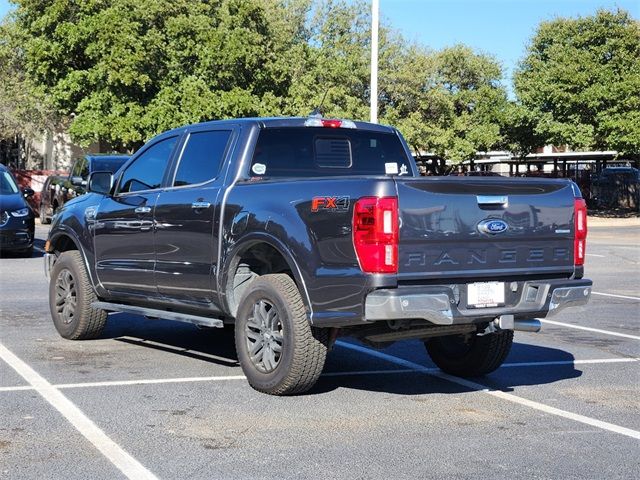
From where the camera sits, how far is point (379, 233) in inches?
254

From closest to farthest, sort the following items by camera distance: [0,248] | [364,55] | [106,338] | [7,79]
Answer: [106,338] → [0,248] → [364,55] → [7,79]

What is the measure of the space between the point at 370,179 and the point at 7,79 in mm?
50259

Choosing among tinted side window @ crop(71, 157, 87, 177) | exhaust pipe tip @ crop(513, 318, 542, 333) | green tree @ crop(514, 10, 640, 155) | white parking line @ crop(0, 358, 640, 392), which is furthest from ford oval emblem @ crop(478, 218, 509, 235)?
green tree @ crop(514, 10, 640, 155)

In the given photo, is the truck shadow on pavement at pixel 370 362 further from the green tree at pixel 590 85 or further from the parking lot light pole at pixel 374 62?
the green tree at pixel 590 85

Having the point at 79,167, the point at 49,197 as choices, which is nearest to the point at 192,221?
the point at 79,167

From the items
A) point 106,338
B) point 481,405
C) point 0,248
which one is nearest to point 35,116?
point 0,248

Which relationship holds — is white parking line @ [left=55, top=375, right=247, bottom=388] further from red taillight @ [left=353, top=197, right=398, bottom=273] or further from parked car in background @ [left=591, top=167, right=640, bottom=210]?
parked car in background @ [left=591, top=167, right=640, bottom=210]

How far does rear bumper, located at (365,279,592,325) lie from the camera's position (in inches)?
253

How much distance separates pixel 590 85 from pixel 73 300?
32103 millimetres

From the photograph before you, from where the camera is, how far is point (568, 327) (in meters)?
11.0

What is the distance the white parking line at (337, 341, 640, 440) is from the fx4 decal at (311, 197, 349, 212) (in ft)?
6.24

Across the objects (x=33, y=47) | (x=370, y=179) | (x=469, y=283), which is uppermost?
(x=33, y=47)

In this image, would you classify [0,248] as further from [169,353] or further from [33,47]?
[33,47]

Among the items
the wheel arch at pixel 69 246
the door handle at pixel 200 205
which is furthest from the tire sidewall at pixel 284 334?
the wheel arch at pixel 69 246
